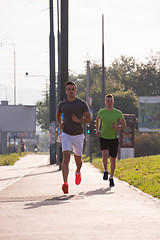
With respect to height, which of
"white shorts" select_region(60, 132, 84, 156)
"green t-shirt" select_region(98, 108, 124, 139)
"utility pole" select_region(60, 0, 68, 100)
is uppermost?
"utility pole" select_region(60, 0, 68, 100)

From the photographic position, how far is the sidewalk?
729cm

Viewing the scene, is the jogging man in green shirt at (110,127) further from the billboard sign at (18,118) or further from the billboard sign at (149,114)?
the billboard sign at (18,118)

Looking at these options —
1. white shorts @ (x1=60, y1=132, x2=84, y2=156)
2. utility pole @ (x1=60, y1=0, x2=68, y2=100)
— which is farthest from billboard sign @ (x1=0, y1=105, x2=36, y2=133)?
white shorts @ (x1=60, y1=132, x2=84, y2=156)

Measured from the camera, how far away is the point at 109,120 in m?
13.5

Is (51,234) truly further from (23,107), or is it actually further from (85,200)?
(23,107)

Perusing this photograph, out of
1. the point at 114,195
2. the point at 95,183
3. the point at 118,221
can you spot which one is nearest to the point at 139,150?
the point at 95,183

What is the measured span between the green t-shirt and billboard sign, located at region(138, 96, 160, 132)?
35488mm

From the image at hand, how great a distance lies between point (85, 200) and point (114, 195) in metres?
1.01

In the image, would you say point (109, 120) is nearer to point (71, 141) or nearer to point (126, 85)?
point (71, 141)

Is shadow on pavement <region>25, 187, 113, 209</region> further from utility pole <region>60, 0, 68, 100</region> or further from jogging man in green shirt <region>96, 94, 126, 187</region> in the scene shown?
utility pole <region>60, 0, 68, 100</region>

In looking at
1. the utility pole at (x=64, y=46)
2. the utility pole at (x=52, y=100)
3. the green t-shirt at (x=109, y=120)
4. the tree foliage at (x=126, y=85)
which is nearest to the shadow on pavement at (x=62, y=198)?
the green t-shirt at (x=109, y=120)

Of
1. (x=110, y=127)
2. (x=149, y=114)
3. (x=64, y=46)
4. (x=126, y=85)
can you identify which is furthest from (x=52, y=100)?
(x=126, y=85)

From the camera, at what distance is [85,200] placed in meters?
10.6

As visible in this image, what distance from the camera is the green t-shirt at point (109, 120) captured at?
1344cm
